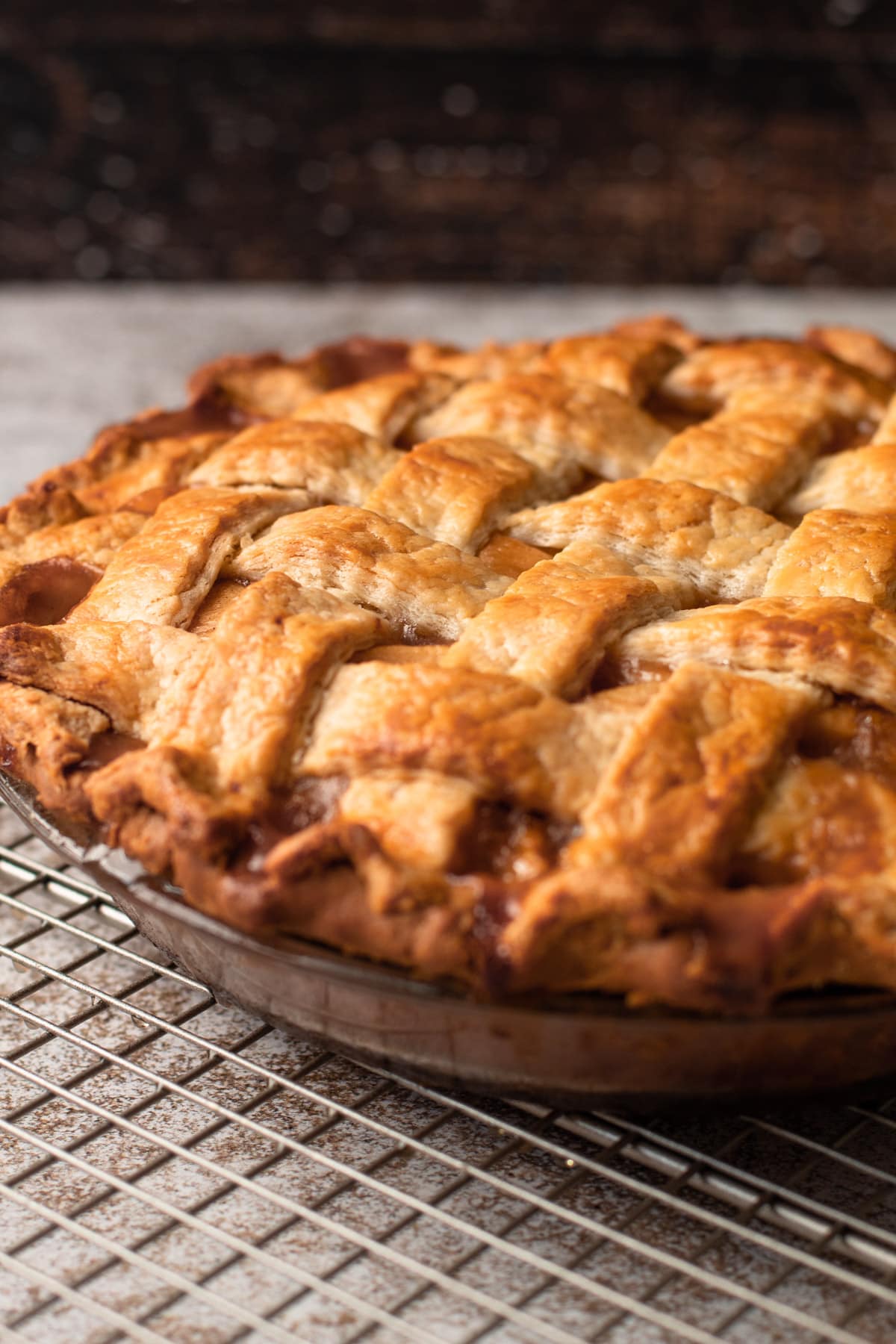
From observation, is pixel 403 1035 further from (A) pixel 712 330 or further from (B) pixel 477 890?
(A) pixel 712 330

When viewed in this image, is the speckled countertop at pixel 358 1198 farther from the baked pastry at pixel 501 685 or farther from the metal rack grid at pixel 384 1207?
the baked pastry at pixel 501 685

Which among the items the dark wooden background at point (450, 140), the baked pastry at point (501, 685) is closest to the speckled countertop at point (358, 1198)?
the baked pastry at point (501, 685)

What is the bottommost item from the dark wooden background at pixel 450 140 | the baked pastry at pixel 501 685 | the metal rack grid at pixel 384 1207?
the metal rack grid at pixel 384 1207

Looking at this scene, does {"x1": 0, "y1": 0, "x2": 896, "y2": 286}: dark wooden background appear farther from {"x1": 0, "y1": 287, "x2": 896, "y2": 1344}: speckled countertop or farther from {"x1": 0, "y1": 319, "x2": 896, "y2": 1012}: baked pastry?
{"x1": 0, "y1": 287, "x2": 896, "y2": 1344}: speckled countertop

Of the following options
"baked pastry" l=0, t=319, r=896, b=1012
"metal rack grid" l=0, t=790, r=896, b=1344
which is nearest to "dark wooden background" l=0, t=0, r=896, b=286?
"baked pastry" l=0, t=319, r=896, b=1012

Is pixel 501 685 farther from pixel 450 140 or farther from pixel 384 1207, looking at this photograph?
pixel 450 140

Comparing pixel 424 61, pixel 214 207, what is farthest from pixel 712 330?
pixel 214 207

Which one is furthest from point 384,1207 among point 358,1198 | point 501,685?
point 501,685
